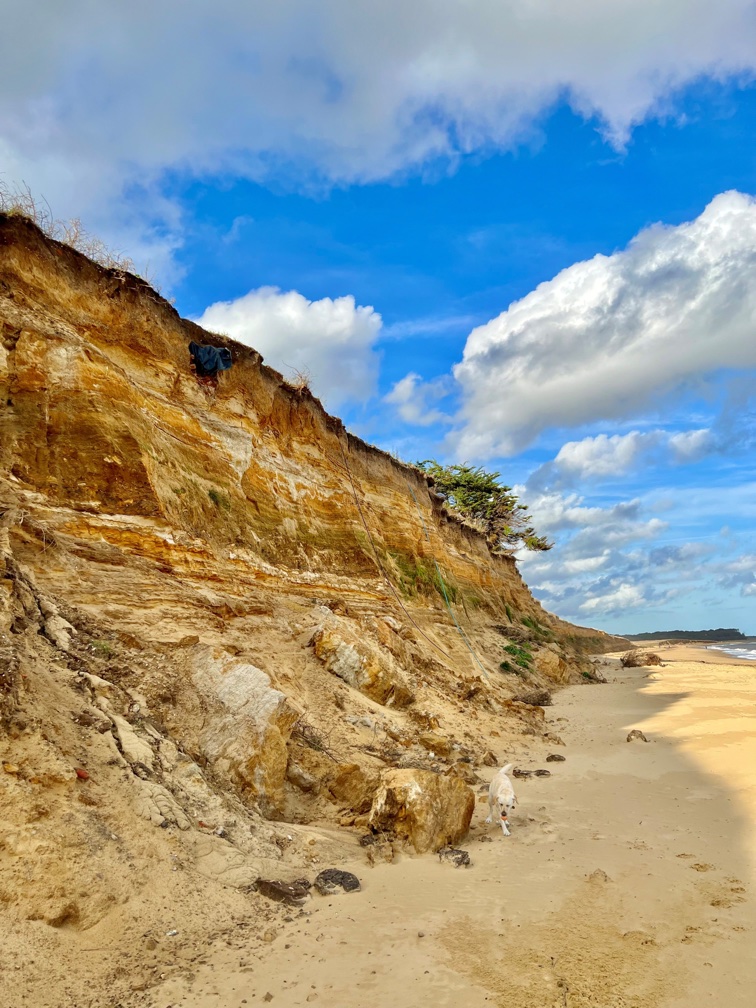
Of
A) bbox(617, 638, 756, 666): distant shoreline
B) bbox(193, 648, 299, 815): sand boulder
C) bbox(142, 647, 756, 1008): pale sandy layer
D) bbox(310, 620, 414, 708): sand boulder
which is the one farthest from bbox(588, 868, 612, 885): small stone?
bbox(617, 638, 756, 666): distant shoreline

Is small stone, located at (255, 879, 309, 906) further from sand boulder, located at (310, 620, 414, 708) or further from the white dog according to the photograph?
sand boulder, located at (310, 620, 414, 708)

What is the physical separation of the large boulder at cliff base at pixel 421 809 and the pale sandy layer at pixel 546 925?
0.25m

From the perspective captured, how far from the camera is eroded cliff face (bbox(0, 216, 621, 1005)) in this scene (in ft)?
13.6

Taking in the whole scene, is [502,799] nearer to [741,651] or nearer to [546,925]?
[546,925]

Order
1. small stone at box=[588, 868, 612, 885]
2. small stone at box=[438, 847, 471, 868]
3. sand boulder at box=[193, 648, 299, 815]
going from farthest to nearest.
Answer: sand boulder at box=[193, 648, 299, 815]
small stone at box=[438, 847, 471, 868]
small stone at box=[588, 868, 612, 885]

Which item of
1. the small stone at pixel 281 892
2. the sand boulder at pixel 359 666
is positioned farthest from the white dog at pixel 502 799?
the sand boulder at pixel 359 666

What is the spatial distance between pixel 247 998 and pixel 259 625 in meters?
6.26

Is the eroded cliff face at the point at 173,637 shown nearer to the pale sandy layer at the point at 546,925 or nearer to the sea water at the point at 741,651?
the pale sandy layer at the point at 546,925

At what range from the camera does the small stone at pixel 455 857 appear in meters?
5.47

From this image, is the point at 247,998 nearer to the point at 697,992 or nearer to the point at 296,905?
the point at 296,905

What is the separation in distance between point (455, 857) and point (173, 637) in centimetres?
427

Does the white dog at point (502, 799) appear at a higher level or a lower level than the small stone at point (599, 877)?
higher

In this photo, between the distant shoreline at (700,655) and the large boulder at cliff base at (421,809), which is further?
the distant shoreline at (700,655)

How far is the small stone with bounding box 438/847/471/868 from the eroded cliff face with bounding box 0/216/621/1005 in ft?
3.03
